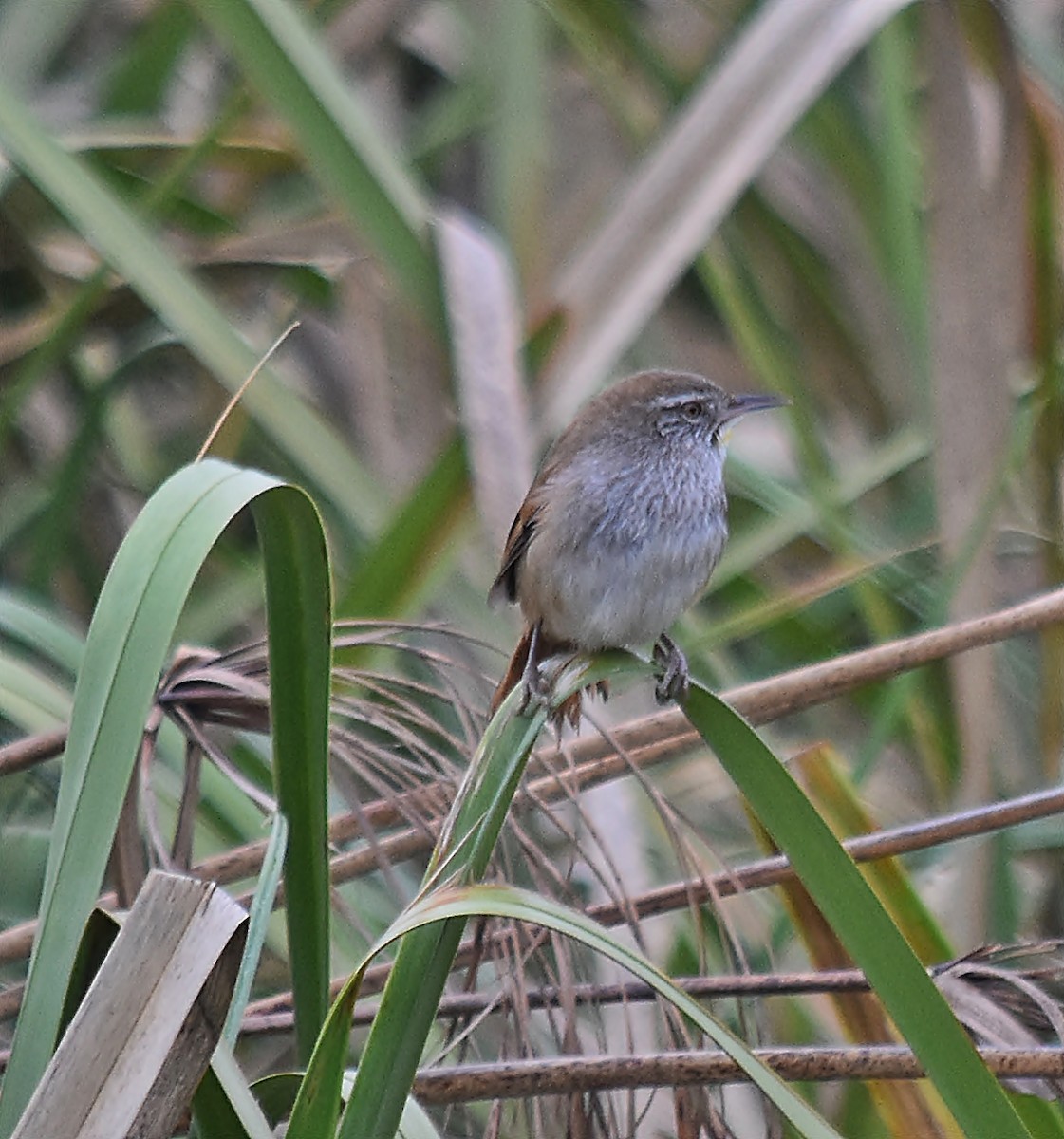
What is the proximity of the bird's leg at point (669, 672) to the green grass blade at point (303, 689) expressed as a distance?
0.31 metres

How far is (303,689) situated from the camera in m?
1.38

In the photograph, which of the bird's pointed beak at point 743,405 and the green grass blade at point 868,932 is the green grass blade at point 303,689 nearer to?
the green grass blade at point 868,932

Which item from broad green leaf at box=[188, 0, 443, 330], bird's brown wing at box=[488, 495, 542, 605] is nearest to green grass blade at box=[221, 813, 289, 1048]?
bird's brown wing at box=[488, 495, 542, 605]

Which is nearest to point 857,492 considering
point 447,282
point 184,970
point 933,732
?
point 933,732

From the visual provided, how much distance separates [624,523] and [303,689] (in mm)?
981

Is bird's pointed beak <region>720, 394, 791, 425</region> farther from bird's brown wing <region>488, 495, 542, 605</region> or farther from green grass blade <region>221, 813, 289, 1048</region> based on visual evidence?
green grass blade <region>221, 813, 289, 1048</region>

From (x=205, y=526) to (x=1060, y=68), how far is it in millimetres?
1886

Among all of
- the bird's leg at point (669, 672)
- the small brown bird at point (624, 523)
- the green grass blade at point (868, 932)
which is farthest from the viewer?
the small brown bird at point (624, 523)

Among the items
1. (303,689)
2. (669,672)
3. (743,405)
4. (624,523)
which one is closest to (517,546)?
(624,523)

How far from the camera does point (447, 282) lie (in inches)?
89.1

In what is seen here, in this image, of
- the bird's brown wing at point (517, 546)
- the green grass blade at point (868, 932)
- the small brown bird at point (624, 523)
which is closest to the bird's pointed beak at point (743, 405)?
the small brown bird at point (624, 523)

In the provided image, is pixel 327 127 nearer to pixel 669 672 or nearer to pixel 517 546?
pixel 517 546

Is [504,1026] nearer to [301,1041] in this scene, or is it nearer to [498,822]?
[301,1041]

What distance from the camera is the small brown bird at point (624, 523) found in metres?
2.22
